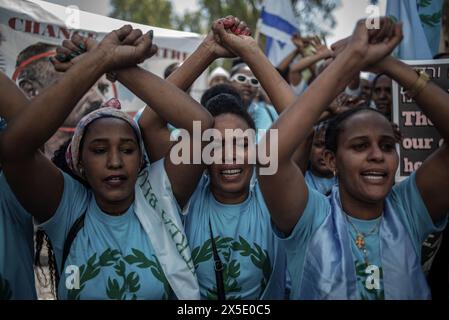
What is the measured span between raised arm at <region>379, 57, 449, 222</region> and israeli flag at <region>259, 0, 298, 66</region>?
426 centimetres

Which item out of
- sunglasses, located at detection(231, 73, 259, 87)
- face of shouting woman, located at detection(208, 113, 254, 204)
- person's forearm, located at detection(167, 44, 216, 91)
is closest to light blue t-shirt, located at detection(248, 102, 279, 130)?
sunglasses, located at detection(231, 73, 259, 87)

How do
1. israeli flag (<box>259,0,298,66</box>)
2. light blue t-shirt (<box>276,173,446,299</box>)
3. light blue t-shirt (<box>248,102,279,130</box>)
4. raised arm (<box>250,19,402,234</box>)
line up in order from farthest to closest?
israeli flag (<box>259,0,298,66</box>), light blue t-shirt (<box>248,102,279,130</box>), light blue t-shirt (<box>276,173,446,299</box>), raised arm (<box>250,19,402,234</box>)

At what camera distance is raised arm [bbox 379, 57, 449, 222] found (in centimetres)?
220

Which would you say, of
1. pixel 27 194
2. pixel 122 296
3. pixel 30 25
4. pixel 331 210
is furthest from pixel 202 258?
pixel 30 25

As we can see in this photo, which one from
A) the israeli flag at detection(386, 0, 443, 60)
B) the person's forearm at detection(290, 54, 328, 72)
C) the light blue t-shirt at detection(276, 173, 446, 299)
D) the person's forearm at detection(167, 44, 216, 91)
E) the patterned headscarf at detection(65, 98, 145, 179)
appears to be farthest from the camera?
the person's forearm at detection(290, 54, 328, 72)

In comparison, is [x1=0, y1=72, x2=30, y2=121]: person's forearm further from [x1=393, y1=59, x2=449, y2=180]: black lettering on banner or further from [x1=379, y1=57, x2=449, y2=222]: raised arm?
[x1=393, y1=59, x2=449, y2=180]: black lettering on banner

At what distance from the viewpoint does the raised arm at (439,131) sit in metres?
2.20

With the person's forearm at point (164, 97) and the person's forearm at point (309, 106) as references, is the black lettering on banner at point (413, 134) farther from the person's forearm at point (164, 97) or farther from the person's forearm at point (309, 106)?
the person's forearm at point (164, 97)

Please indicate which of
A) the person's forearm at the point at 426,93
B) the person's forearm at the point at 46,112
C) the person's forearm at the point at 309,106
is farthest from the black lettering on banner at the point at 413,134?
the person's forearm at the point at 46,112

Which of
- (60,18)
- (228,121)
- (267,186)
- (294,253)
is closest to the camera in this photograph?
(267,186)

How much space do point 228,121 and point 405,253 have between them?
1182 mm
